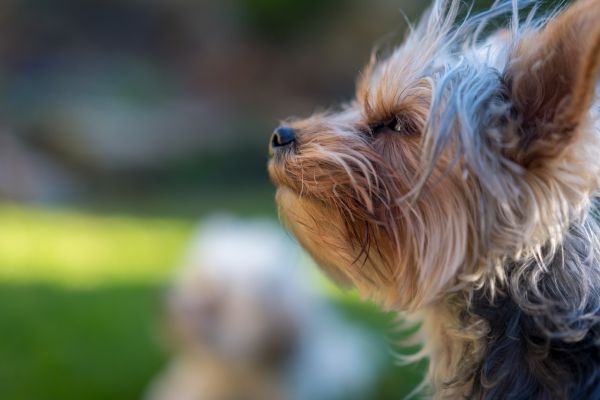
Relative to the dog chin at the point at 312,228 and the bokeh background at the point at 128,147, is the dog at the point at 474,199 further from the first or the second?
the bokeh background at the point at 128,147

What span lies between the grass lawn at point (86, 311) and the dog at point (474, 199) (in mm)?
1609

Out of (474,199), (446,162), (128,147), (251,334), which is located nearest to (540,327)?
(474,199)

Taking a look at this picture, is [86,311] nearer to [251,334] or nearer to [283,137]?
[251,334]

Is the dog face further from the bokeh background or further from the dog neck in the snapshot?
the bokeh background

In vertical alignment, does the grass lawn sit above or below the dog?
above

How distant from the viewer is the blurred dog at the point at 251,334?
512 centimetres

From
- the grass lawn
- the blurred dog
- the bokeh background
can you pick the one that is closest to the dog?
the grass lawn

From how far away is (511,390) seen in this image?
7.64 ft

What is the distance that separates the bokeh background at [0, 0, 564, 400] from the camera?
5.55 metres

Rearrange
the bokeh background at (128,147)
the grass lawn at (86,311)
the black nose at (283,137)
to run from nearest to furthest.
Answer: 1. the black nose at (283,137)
2. the grass lawn at (86,311)
3. the bokeh background at (128,147)

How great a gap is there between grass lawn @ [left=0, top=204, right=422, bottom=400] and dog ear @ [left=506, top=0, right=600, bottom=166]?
6.51 ft

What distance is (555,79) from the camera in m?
2.06

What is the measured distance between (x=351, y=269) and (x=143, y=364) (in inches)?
126

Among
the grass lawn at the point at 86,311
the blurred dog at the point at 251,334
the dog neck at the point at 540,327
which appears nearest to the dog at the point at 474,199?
the dog neck at the point at 540,327
